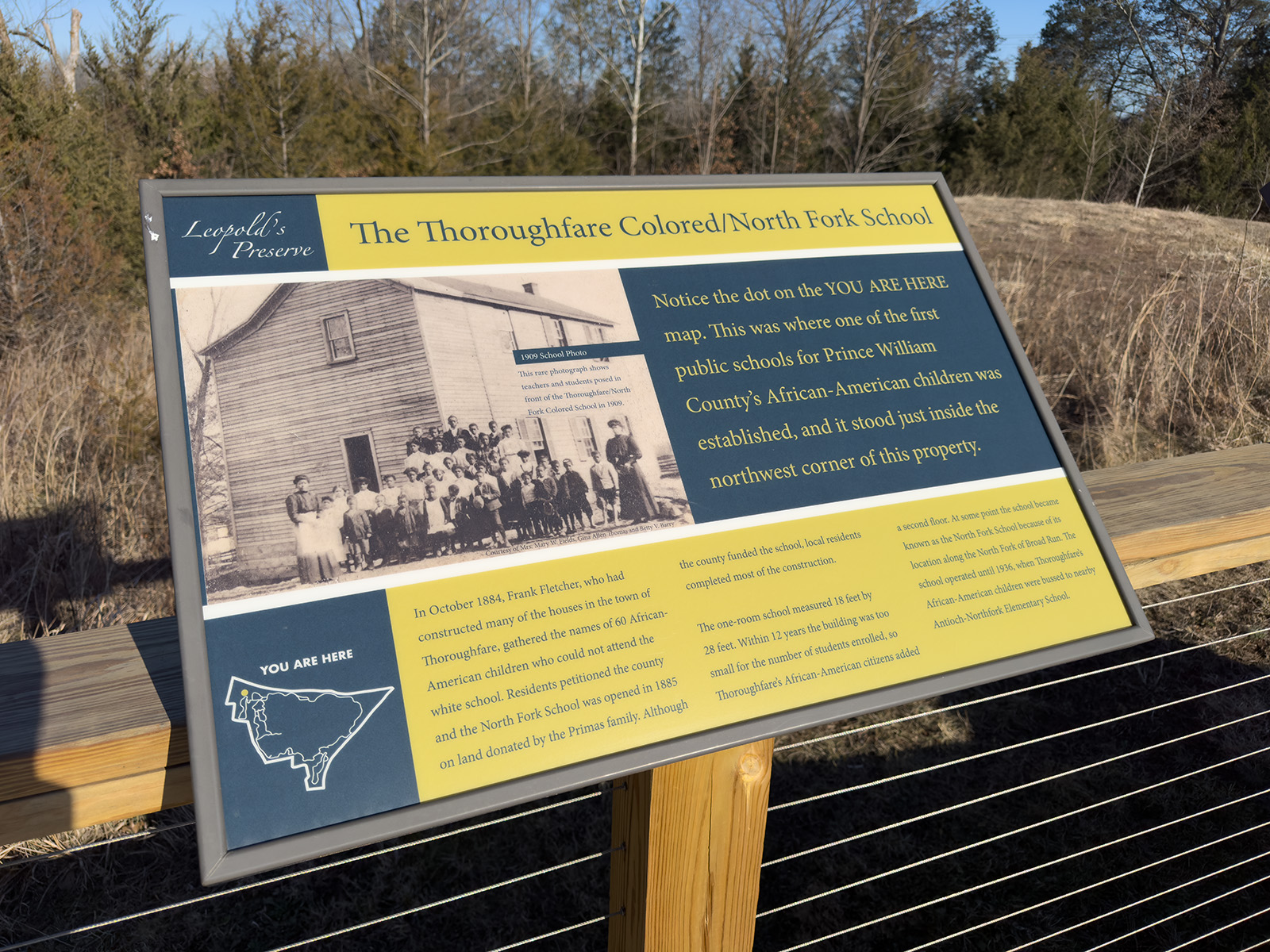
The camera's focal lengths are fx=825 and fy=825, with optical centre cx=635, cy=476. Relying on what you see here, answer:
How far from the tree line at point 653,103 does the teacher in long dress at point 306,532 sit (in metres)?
7.47

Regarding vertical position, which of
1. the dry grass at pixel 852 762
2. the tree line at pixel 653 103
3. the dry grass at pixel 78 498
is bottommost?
the dry grass at pixel 852 762

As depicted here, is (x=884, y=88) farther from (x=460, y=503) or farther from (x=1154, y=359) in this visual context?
(x=460, y=503)

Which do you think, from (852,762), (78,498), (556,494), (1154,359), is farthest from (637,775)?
(1154,359)

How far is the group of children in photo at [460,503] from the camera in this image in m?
0.82

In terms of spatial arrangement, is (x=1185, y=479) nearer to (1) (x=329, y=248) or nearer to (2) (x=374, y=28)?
(1) (x=329, y=248)

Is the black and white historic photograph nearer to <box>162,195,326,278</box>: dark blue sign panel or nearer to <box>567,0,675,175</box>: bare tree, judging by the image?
<box>162,195,326,278</box>: dark blue sign panel

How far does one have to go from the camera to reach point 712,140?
22.0 meters

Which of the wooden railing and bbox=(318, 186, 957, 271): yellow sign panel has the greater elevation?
bbox=(318, 186, 957, 271): yellow sign panel

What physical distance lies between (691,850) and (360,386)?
67cm

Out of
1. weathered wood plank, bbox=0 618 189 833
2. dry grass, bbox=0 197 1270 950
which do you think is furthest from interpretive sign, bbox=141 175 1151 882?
dry grass, bbox=0 197 1270 950

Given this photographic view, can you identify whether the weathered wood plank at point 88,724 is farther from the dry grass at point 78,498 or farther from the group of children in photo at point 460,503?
the dry grass at point 78,498

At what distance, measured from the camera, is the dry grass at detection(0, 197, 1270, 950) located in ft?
7.09

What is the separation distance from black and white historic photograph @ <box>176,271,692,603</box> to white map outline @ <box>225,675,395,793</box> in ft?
0.29

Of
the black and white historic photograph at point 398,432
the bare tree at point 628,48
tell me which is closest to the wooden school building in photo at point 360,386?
the black and white historic photograph at point 398,432
